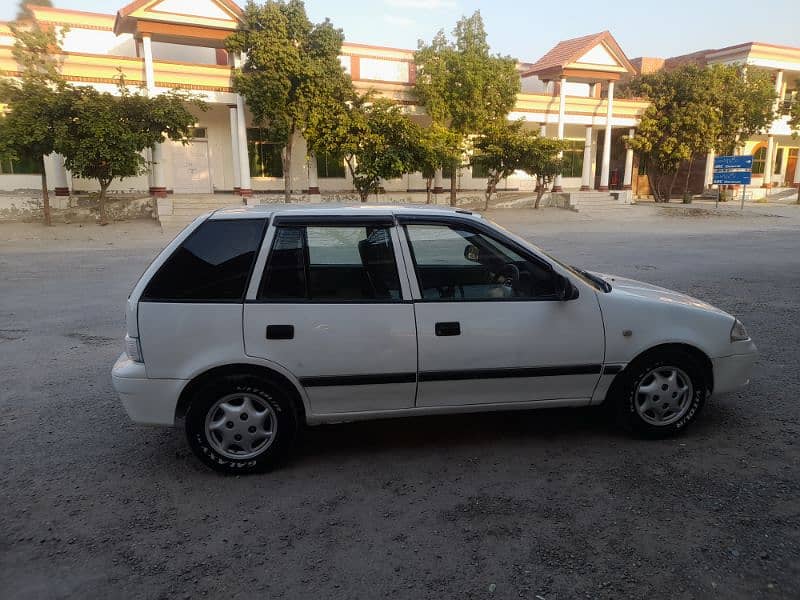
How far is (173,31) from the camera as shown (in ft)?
71.8

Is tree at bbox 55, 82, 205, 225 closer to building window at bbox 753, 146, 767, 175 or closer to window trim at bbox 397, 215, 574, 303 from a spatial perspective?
window trim at bbox 397, 215, 574, 303

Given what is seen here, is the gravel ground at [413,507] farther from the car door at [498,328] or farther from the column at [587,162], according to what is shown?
the column at [587,162]

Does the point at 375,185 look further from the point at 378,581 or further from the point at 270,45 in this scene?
the point at 378,581

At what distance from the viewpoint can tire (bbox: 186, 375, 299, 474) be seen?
337 cm

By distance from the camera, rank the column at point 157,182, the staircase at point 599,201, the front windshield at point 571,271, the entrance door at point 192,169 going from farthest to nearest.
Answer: the staircase at point 599,201 → the entrance door at point 192,169 → the column at point 157,182 → the front windshield at point 571,271

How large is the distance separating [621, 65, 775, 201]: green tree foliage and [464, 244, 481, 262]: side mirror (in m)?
30.8

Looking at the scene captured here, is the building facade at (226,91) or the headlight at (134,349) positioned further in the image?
the building facade at (226,91)

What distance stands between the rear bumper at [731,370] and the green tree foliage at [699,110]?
30273mm

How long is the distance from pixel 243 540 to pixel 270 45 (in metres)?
21.3

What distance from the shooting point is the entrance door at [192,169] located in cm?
2541

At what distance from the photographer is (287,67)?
68.5 ft

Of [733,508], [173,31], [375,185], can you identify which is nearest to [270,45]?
[173,31]

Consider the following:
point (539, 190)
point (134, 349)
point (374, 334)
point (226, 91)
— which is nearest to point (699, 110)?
point (539, 190)

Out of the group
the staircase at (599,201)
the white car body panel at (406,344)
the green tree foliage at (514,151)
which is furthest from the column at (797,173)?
the white car body panel at (406,344)
